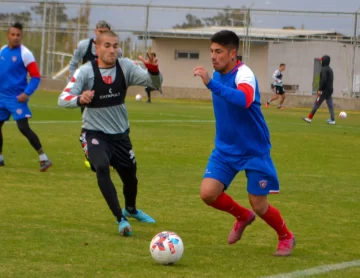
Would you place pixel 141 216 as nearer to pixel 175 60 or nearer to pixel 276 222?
pixel 276 222

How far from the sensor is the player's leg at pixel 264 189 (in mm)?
7328

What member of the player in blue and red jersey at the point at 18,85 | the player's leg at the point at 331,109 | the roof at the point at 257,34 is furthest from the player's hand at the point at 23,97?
the roof at the point at 257,34

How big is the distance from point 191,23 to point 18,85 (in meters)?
33.8

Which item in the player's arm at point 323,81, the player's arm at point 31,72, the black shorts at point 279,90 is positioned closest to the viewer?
the player's arm at point 31,72

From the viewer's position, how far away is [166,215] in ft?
30.8

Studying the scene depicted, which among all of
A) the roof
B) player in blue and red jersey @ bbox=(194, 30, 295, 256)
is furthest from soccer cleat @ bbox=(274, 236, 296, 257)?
the roof

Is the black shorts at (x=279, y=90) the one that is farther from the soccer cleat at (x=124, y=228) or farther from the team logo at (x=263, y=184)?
the team logo at (x=263, y=184)

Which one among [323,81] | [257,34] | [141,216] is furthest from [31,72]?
[257,34]

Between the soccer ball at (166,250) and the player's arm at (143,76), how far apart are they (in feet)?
6.57

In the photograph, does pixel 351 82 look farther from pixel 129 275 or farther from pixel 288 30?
pixel 129 275

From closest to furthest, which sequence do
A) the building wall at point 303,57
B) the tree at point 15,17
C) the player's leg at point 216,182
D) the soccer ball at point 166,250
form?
the soccer ball at point 166,250 → the player's leg at point 216,182 → the building wall at point 303,57 → the tree at point 15,17

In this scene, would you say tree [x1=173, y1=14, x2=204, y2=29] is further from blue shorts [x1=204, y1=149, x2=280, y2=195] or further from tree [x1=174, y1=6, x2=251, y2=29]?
blue shorts [x1=204, y1=149, x2=280, y2=195]

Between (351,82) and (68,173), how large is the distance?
90.0ft

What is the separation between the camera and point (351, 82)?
3838 centimetres
